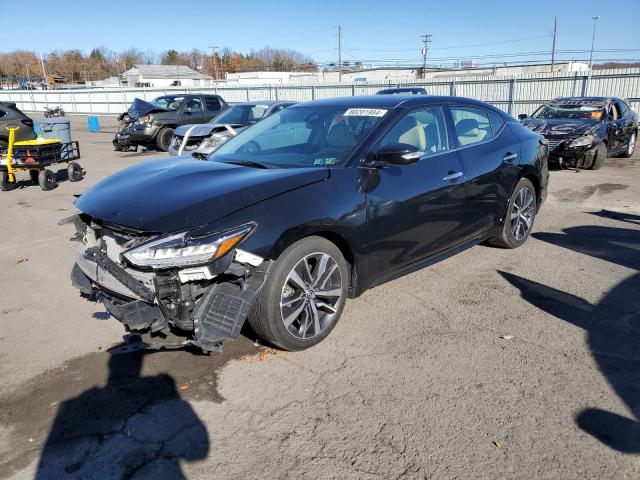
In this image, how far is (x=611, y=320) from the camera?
3973 mm

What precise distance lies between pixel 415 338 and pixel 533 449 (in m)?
1.32

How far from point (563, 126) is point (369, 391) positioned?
34.7 feet

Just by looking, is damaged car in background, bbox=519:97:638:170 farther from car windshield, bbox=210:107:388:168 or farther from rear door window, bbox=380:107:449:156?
car windshield, bbox=210:107:388:168

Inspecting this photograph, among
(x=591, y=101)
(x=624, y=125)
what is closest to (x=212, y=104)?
(x=591, y=101)

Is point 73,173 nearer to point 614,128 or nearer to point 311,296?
point 311,296

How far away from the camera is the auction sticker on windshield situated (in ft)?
13.6

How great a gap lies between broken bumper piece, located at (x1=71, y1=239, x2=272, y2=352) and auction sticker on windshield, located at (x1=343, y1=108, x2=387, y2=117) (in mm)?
1684

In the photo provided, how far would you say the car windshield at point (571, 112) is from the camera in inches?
474

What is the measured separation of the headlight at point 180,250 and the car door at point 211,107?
610 inches

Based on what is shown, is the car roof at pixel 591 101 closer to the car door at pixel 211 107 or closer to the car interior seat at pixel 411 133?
the car interior seat at pixel 411 133

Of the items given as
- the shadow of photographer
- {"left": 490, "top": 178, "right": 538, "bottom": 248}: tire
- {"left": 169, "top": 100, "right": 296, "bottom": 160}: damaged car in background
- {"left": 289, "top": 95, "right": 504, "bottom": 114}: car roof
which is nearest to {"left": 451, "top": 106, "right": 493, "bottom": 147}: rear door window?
{"left": 289, "top": 95, "right": 504, "bottom": 114}: car roof

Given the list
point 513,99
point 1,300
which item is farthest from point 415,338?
point 513,99

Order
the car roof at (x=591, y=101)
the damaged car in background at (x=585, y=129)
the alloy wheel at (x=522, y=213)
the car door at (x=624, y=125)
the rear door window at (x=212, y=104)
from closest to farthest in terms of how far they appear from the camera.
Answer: the alloy wheel at (x=522, y=213), the damaged car in background at (x=585, y=129), the car roof at (x=591, y=101), the car door at (x=624, y=125), the rear door window at (x=212, y=104)

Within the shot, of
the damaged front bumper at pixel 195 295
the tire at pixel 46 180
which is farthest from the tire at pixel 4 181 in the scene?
the damaged front bumper at pixel 195 295
